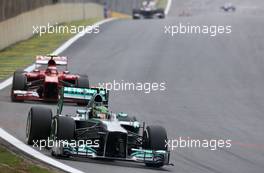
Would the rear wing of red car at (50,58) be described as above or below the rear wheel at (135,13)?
below

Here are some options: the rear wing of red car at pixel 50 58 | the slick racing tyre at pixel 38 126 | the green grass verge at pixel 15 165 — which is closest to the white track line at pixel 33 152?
the slick racing tyre at pixel 38 126

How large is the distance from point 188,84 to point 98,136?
43.1 feet

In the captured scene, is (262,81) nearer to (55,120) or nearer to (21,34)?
(21,34)

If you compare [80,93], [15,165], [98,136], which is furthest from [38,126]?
[80,93]

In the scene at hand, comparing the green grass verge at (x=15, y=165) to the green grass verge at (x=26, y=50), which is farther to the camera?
the green grass verge at (x=26, y=50)

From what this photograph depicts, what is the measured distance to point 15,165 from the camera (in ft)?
43.0

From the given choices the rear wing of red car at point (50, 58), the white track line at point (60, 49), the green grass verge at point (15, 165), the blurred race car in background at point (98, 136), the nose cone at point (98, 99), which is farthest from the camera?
the white track line at point (60, 49)

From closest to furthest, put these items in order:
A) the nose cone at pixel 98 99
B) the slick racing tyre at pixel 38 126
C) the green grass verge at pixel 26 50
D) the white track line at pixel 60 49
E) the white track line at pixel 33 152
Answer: the white track line at pixel 33 152
the slick racing tyre at pixel 38 126
the nose cone at pixel 98 99
the white track line at pixel 60 49
the green grass verge at pixel 26 50

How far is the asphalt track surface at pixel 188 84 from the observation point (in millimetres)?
16406

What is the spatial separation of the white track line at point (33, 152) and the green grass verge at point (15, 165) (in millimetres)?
384

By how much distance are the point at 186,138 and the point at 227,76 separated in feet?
40.4

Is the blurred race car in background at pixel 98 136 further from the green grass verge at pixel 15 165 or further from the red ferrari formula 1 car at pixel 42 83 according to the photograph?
the red ferrari formula 1 car at pixel 42 83

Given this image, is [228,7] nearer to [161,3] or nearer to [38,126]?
[161,3]

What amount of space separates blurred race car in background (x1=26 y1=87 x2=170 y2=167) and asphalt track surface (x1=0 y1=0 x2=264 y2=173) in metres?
0.19
